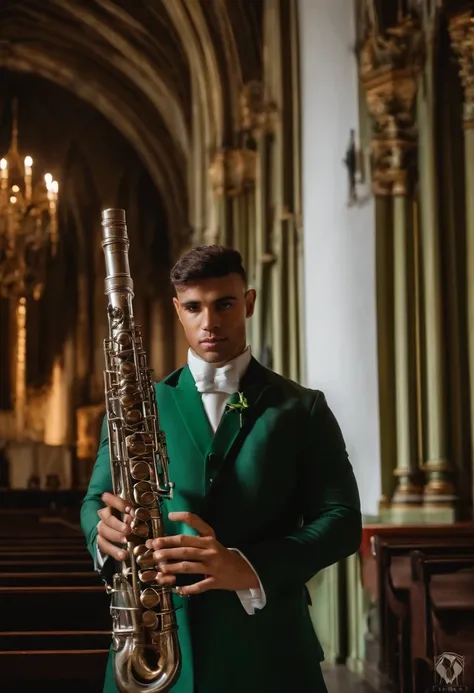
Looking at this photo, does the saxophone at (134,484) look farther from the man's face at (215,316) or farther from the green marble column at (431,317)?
the green marble column at (431,317)

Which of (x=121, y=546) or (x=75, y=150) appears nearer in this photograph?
(x=121, y=546)

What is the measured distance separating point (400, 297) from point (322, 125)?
2.42 metres

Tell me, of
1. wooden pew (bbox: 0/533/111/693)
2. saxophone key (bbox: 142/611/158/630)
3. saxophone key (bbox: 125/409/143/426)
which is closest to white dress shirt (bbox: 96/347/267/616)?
saxophone key (bbox: 125/409/143/426)

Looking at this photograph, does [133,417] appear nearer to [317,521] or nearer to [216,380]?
[216,380]

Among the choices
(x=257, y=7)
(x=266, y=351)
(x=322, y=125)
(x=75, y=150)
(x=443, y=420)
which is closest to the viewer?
(x=443, y=420)

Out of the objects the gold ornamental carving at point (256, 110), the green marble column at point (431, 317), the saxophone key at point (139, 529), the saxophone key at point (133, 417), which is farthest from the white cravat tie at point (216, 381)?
the gold ornamental carving at point (256, 110)

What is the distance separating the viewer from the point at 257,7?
13.8 meters

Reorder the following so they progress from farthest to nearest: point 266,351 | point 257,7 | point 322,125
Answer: point 257,7 < point 266,351 < point 322,125

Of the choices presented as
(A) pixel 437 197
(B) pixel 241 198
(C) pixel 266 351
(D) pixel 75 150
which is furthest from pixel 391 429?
(D) pixel 75 150

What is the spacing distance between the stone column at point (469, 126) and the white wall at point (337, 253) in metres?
0.71

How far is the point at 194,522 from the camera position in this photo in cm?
183

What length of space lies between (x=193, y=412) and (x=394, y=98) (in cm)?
607

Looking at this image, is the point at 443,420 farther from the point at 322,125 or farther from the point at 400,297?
the point at 322,125

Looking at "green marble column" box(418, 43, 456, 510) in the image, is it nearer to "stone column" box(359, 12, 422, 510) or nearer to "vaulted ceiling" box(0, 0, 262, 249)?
"stone column" box(359, 12, 422, 510)
